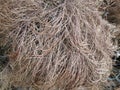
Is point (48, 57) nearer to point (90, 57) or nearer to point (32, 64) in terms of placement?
point (32, 64)

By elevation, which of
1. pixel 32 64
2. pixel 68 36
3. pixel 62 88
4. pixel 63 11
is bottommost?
pixel 62 88

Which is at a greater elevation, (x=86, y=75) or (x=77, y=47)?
(x=77, y=47)

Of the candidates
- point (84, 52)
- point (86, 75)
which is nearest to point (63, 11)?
point (84, 52)

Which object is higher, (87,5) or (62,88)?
(87,5)

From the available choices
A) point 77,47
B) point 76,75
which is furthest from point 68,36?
point 76,75

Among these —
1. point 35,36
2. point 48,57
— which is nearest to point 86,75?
point 48,57

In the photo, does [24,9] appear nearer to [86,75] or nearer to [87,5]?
[87,5]
